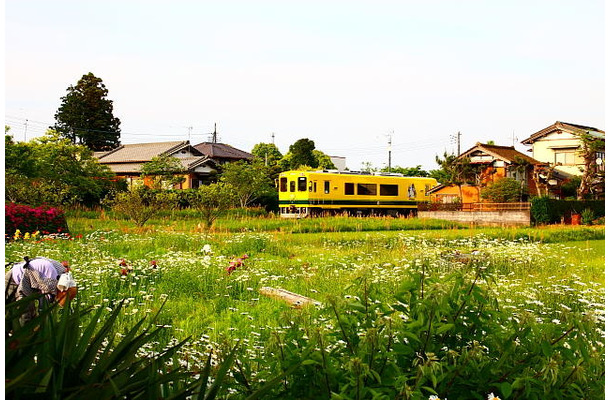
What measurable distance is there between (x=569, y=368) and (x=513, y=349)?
0.26m

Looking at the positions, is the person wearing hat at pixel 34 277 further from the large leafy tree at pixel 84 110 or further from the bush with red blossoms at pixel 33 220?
the large leafy tree at pixel 84 110

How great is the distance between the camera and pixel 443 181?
113 ft

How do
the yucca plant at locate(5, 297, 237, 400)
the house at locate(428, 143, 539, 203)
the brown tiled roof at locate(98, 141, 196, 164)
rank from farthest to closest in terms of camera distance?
the brown tiled roof at locate(98, 141, 196, 164) < the house at locate(428, 143, 539, 203) < the yucca plant at locate(5, 297, 237, 400)

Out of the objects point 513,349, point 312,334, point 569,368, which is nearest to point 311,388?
point 312,334

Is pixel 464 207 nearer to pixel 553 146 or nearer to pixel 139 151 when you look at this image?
pixel 553 146

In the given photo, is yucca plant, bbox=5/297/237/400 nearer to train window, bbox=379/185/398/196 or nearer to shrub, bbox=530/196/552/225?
shrub, bbox=530/196/552/225

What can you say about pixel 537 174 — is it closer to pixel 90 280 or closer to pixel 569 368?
pixel 90 280

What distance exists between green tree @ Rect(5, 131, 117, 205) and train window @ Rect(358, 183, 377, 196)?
11347 millimetres

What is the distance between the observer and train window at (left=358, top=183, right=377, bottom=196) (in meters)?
29.5

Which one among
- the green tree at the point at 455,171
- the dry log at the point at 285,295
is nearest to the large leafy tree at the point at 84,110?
the green tree at the point at 455,171

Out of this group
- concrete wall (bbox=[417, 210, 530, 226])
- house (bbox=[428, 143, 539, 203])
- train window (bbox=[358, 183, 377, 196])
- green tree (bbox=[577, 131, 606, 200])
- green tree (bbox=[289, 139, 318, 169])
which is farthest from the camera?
green tree (bbox=[289, 139, 318, 169])

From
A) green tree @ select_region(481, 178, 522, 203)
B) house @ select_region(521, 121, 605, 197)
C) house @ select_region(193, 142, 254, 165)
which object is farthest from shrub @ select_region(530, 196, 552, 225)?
house @ select_region(193, 142, 254, 165)

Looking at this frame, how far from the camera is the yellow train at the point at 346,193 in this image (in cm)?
2738

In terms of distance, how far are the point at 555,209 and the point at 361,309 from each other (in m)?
21.2
